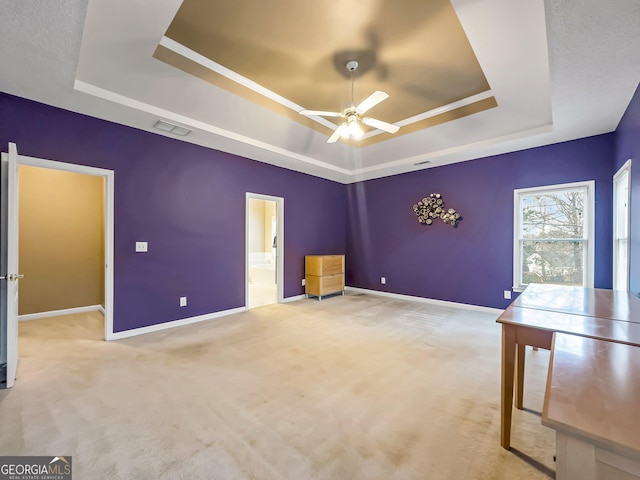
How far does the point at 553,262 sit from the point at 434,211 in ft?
6.26

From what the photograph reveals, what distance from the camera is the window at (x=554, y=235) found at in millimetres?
3804

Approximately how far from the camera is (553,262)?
13.4 ft

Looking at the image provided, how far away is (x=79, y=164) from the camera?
3.09 meters

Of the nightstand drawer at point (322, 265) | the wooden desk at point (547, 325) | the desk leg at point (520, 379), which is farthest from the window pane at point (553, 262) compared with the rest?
the nightstand drawer at point (322, 265)

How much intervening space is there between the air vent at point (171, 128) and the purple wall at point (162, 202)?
0.24m

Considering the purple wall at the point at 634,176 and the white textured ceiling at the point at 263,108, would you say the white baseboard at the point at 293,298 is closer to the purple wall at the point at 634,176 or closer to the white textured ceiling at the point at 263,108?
the white textured ceiling at the point at 263,108

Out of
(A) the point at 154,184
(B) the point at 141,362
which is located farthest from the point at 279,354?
(A) the point at 154,184

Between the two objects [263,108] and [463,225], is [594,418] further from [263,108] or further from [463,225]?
[463,225]

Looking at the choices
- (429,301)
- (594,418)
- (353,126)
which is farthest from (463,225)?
(594,418)

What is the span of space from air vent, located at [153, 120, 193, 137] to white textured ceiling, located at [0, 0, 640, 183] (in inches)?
3.5

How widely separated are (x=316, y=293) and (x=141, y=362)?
128 inches

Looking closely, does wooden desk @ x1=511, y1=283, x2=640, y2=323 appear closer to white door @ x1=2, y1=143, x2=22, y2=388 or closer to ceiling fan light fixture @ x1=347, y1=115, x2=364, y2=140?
ceiling fan light fixture @ x1=347, y1=115, x2=364, y2=140

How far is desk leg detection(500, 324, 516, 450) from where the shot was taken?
1589 millimetres

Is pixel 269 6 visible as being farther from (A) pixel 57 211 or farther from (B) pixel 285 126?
(A) pixel 57 211
